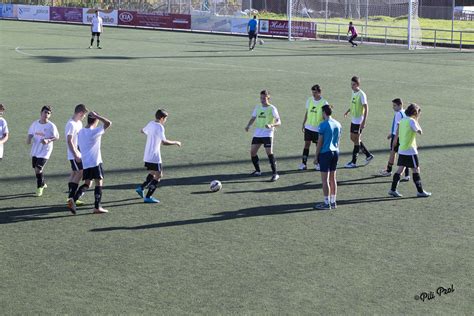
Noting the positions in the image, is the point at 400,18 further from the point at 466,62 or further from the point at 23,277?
the point at 23,277

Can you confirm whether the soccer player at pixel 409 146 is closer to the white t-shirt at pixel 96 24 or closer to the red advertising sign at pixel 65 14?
the white t-shirt at pixel 96 24

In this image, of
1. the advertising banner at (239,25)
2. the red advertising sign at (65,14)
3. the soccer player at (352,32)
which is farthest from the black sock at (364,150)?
the red advertising sign at (65,14)

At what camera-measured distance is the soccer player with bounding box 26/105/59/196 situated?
14348 millimetres

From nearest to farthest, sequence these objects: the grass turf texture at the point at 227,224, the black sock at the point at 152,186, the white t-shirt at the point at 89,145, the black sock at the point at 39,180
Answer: the grass turf texture at the point at 227,224 < the white t-shirt at the point at 89,145 < the black sock at the point at 152,186 < the black sock at the point at 39,180

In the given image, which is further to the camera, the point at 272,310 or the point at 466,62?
the point at 466,62

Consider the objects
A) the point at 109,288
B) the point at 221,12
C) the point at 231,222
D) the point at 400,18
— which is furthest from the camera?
the point at 221,12

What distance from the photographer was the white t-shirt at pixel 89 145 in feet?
43.5

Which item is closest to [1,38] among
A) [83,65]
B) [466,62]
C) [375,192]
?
[83,65]

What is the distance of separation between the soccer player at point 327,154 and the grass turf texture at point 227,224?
372 millimetres

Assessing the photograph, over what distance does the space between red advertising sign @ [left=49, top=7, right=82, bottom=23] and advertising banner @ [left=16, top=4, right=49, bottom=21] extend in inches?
22.0

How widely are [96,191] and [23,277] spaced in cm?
313

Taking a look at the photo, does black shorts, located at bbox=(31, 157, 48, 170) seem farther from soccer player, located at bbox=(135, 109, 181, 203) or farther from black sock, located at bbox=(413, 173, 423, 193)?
black sock, located at bbox=(413, 173, 423, 193)

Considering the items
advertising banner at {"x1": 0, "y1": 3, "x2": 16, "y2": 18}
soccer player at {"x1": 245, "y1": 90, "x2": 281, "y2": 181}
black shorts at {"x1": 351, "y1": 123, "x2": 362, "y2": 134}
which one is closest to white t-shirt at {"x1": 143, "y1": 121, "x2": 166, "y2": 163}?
soccer player at {"x1": 245, "y1": 90, "x2": 281, "y2": 181}

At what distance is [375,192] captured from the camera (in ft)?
50.2
